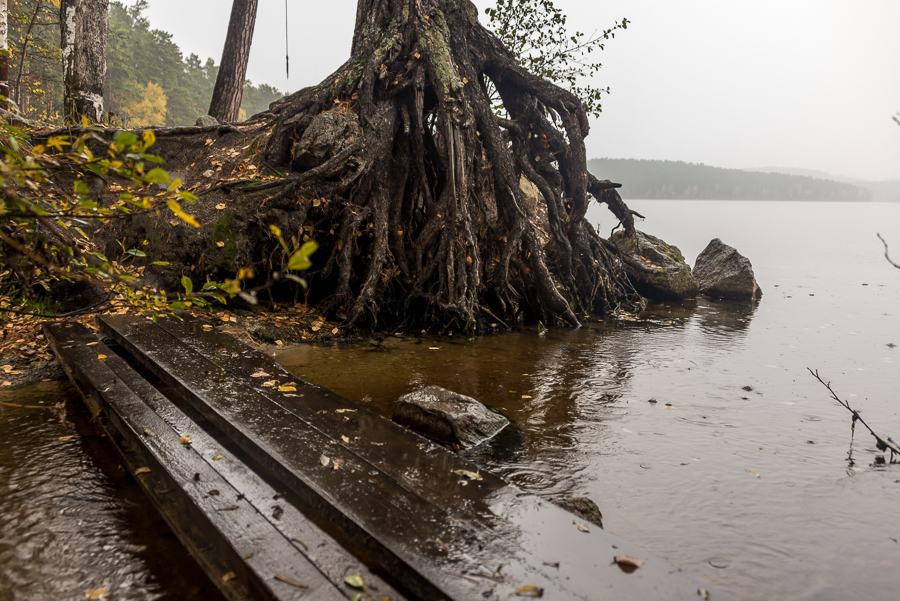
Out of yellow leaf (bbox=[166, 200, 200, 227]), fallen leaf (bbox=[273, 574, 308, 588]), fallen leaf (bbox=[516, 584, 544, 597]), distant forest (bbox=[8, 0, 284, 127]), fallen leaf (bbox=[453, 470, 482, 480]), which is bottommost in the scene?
fallen leaf (bbox=[273, 574, 308, 588])

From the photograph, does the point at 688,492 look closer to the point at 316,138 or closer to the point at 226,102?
the point at 316,138

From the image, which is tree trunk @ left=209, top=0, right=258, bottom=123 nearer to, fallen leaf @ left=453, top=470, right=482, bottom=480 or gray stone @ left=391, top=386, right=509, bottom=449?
gray stone @ left=391, top=386, right=509, bottom=449

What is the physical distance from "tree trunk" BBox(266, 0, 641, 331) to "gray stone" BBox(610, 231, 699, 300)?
4.09 metres

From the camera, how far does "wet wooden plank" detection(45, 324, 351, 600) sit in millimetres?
1865

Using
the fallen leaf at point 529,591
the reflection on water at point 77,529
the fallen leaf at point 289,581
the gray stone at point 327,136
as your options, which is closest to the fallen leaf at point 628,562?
the fallen leaf at point 529,591

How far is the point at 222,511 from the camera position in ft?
7.32

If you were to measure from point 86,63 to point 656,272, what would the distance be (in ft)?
37.4

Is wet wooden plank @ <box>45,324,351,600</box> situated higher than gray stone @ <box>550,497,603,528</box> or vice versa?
wet wooden plank @ <box>45,324,351,600</box>

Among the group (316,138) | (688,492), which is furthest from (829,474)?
(316,138)

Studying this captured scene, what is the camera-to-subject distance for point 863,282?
47.6ft

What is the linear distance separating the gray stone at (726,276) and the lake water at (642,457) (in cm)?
359

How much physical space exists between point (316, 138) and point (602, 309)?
18.9 ft

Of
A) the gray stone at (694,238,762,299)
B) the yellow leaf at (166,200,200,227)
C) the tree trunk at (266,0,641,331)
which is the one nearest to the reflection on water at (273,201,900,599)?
the tree trunk at (266,0,641,331)

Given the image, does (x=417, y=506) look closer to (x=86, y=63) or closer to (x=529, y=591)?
(x=529, y=591)
